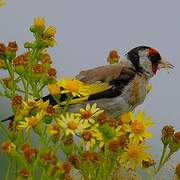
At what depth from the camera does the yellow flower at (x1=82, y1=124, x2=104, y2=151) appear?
286 cm

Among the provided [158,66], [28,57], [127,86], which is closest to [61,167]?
[28,57]

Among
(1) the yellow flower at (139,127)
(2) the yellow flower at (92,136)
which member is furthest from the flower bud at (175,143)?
(2) the yellow flower at (92,136)

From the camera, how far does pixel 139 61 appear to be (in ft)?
17.6

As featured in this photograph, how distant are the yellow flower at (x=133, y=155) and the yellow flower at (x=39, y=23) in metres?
0.97

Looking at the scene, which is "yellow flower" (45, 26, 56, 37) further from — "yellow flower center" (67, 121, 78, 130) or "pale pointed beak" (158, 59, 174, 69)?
"pale pointed beak" (158, 59, 174, 69)

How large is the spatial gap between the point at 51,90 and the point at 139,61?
2235mm

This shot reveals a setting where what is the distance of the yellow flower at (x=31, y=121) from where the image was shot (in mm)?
2845

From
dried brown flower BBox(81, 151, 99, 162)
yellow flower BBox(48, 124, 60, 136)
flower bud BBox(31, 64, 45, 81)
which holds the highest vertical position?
flower bud BBox(31, 64, 45, 81)

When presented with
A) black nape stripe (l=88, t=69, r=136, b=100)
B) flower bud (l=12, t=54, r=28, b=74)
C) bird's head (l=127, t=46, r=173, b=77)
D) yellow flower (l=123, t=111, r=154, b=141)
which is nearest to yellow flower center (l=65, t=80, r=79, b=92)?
flower bud (l=12, t=54, r=28, b=74)

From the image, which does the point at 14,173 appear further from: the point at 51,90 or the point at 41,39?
the point at 41,39

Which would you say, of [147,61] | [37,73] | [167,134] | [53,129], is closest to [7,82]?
[37,73]

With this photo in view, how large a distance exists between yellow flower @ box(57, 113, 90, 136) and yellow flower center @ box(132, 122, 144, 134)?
316 millimetres

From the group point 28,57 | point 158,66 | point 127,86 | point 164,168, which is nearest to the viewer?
point 164,168

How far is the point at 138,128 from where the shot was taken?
310 cm
